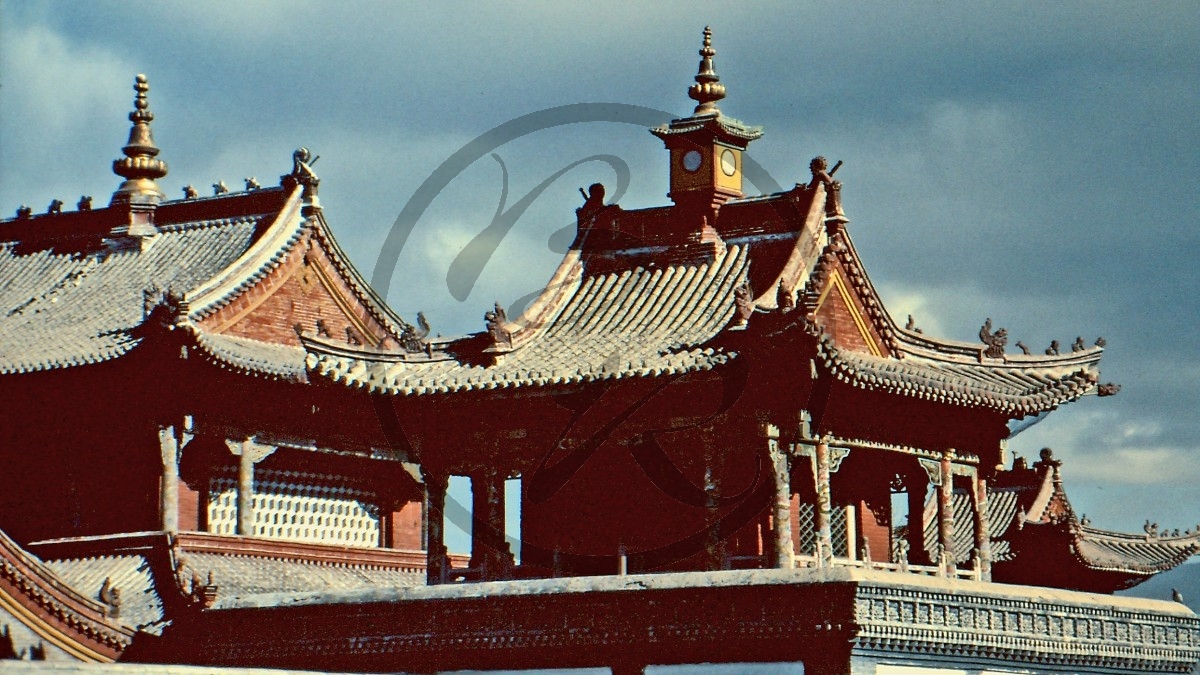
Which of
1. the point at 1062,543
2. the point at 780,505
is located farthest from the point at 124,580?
the point at 1062,543

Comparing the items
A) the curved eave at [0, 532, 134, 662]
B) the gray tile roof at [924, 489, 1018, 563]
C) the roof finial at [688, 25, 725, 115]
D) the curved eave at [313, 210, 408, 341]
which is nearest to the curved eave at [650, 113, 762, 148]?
the roof finial at [688, 25, 725, 115]

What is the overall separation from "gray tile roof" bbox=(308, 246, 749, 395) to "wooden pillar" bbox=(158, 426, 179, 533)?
11.8 ft

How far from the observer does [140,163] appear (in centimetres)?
4059

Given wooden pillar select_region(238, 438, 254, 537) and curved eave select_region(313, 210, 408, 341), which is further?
curved eave select_region(313, 210, 408, 341)

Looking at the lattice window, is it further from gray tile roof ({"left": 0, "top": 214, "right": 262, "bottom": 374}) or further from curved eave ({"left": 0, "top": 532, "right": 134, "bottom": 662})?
curved eave ({"left": 0, "top": 532, "right": 134, "bottom": 662})

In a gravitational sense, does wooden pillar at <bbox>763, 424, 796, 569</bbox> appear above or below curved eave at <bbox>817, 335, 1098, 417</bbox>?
below

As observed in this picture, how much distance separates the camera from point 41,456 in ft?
116

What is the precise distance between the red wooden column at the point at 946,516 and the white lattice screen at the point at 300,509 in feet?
34.7

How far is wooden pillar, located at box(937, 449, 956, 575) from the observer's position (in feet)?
101

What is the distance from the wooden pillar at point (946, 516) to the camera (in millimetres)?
30875

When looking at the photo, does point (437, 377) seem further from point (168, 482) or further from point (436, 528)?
point (168, 482)

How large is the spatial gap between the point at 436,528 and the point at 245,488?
14.7 ft

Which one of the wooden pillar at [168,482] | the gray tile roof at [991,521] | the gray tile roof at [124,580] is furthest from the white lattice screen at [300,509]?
the gray tile roof at [991,521]

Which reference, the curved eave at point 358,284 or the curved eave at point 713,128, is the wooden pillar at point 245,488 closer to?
the curved eave at point 358,284
